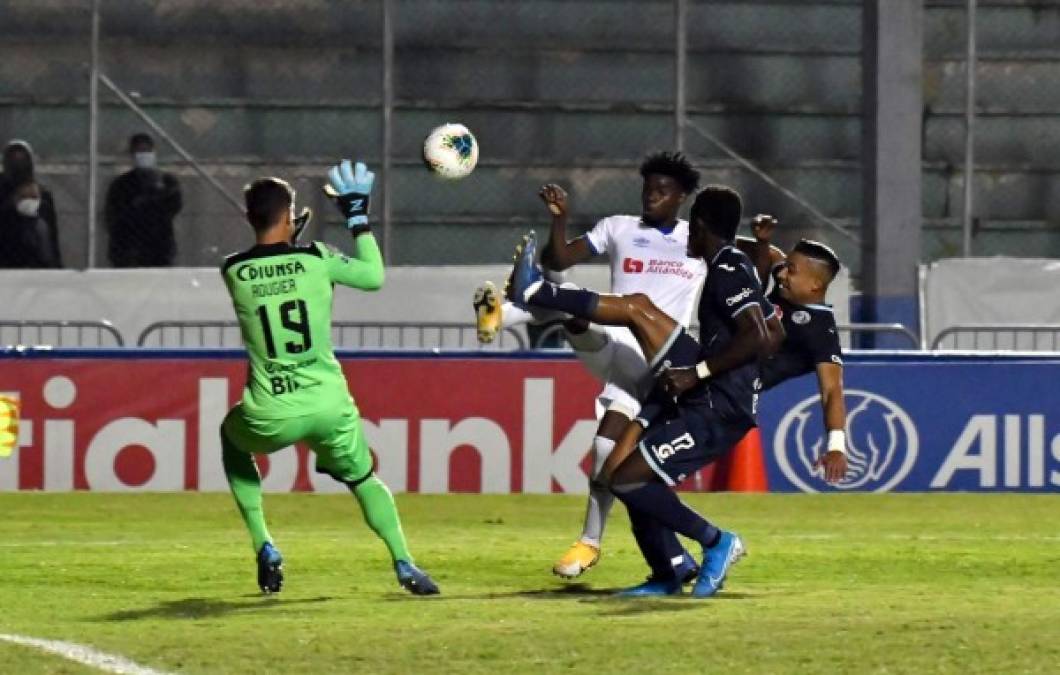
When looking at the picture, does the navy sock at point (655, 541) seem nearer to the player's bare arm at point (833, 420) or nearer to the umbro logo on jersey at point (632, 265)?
the player's bare arm at point (833, 420)

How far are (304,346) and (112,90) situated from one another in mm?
11809

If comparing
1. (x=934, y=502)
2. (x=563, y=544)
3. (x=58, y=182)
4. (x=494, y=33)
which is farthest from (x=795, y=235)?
(x=563, y=544)

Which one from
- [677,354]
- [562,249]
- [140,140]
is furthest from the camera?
[140,140]

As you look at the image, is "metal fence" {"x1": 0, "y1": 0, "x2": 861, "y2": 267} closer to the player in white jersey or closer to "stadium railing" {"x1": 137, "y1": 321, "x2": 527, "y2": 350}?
"stadium railing" {"x1": 137, "y1": 321, "x2": 527, "y2": 350}

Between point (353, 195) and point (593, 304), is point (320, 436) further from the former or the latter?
point (593, 304)

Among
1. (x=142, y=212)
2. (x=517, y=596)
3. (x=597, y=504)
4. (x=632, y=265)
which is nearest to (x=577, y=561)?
(x=597, y=504)

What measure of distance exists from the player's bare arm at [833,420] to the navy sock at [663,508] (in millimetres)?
681

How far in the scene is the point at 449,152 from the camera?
12570mm

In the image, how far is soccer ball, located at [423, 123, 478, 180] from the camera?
12.5 metres

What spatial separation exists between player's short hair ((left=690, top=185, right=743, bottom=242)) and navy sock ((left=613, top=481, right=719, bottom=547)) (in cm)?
115

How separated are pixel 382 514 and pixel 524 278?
1.24 meters

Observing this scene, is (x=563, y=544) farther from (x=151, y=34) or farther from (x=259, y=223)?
(x=151, y=34)

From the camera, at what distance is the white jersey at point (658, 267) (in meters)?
12.3

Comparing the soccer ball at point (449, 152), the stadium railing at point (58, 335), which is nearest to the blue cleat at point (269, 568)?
the soccer ball at point (449, 152)
